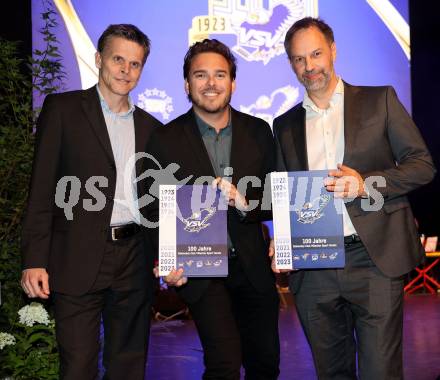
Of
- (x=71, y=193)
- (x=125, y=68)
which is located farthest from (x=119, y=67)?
(x=71, y=193)

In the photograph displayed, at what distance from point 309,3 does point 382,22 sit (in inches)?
32.7

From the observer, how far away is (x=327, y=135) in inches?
117

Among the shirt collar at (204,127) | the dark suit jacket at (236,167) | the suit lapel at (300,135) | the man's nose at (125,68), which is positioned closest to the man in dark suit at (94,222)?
the man's nose at (125,68)

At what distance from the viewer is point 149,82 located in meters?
6.96

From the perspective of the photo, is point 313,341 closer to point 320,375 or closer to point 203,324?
point 320,375

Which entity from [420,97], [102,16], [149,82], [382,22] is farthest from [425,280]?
[102,16]

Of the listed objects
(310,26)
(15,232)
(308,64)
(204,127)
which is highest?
(310,26)

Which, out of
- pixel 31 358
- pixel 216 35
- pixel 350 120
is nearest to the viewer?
pixel 350 120

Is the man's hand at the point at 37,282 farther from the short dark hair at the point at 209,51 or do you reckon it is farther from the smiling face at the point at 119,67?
the short dark hair at the point at 209,51

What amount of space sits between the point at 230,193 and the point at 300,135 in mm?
423

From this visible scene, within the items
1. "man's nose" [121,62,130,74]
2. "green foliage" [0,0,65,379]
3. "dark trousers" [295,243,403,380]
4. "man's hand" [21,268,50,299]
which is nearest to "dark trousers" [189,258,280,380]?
"dark trousers" [295,243,403,380]

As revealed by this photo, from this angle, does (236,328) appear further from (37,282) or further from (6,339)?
(6,339)

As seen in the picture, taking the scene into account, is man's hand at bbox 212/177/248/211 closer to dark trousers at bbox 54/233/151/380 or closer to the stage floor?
dark trousers at bbox 54/233/151/380

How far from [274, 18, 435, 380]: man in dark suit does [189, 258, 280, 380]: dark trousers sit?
19 cm
